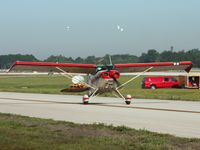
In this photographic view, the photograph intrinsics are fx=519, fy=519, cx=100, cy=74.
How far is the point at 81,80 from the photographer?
97.9 feet

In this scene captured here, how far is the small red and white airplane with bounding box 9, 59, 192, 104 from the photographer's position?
85.5 ft

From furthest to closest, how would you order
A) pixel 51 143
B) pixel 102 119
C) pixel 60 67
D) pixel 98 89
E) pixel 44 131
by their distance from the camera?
1. pixel 60 67
2. pixel 98 89
3. pixel 102 119
4. pixel 44 131
5. pixel 51 143

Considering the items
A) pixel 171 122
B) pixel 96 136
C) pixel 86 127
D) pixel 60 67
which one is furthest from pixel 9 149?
pixel 60 67

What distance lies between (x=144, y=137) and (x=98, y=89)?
49.6 ft

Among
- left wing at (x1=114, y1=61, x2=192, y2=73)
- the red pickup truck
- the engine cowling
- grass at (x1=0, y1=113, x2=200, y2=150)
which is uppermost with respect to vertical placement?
left wing at (x1=114, y1=61, x2=192, y2=73)

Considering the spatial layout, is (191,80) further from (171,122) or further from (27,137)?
(27,137)

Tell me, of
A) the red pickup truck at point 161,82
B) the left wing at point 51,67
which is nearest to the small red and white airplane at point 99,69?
the left wing at point 51,67

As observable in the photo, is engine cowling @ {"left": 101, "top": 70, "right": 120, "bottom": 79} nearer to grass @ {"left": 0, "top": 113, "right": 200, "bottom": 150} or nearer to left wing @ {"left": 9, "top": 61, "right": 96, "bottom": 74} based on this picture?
left wing @ {"left": 9, "top": 61, "right": 96, "bottom": 74}

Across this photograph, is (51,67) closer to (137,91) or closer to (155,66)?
(155,66)

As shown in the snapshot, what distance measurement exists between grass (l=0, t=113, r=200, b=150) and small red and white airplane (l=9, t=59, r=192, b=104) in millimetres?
11577

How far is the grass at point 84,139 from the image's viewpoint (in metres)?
10.3

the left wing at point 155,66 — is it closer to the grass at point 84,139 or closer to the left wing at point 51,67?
the left wing at point 51,67

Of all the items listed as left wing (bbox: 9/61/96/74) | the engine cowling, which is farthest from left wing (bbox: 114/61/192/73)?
the engine cowling

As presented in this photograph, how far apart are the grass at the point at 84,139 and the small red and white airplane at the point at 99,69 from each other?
38.0 ft
